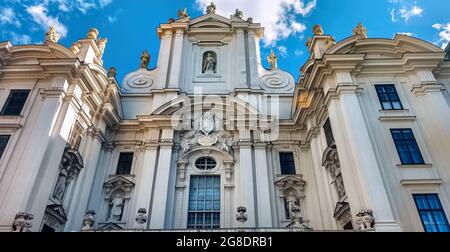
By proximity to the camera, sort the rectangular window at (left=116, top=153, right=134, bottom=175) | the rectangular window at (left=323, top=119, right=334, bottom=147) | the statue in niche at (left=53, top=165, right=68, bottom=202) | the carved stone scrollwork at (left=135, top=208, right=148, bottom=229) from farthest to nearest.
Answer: the rectangular window at (left=116, top=153, right=134, bottom=175), the rectangular window at (left=323, top=119, right=334, bottom=147), the carved stone scrollwork at (left=135, top=208, right=148, bottom=229), the statue in niche at (left=53, top=165, right=68, bottom=202)

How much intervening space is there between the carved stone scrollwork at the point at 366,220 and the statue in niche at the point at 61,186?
42.0ft

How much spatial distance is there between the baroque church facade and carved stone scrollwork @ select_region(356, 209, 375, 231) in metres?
0.08

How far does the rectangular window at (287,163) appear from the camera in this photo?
62.4 feet

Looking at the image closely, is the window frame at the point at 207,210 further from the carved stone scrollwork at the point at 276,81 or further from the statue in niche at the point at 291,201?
the carved stone scrollwork at the point at 276,81

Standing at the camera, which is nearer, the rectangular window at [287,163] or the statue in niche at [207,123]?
the rectangular window at [287,163]

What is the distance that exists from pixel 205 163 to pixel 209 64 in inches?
314

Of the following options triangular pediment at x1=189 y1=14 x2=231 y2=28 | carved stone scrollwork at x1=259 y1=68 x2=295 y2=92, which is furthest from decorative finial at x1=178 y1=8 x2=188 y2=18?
carved stone scrollwork at x1=259 y1=68 x2=295 y2=92

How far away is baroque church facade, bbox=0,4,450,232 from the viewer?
1339 centimetres

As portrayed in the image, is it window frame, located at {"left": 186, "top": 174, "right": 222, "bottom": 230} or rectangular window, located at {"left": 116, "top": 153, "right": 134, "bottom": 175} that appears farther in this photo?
rectangular window, located at {"left": 116, "top": 153, "right": 134, "bottom": 175}

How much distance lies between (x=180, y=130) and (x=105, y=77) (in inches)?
220

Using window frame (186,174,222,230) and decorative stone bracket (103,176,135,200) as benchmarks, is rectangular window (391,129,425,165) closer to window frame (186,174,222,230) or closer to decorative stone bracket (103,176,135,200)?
window frame (186,174,222,230)

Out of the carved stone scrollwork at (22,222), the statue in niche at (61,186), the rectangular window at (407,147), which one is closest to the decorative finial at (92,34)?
the statue in niche at (61,186)

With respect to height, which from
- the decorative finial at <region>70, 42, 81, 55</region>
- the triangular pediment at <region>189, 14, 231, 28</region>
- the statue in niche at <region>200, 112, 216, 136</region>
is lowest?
the statue in niche at <region>200, 112, 216, 136</region>
